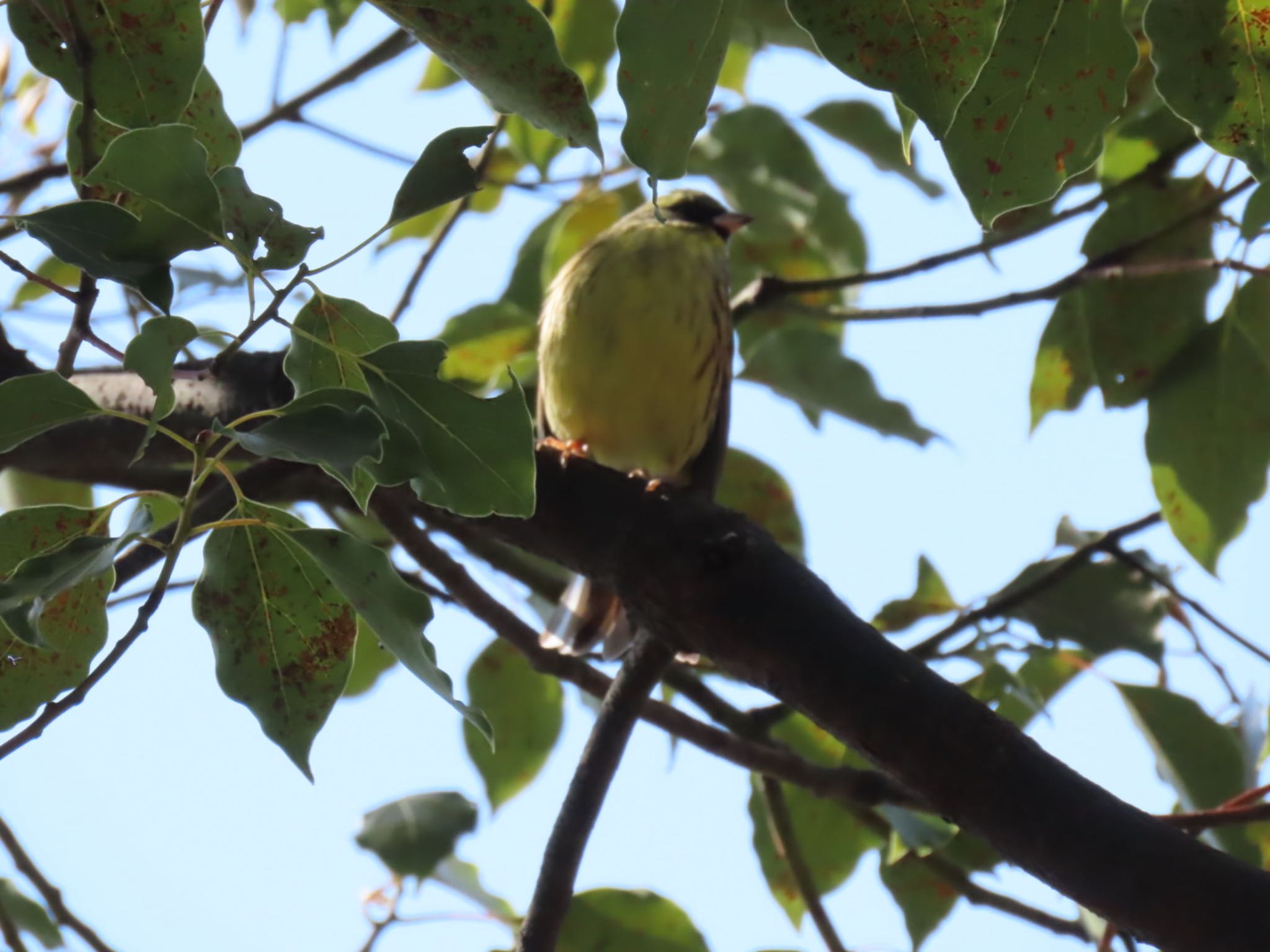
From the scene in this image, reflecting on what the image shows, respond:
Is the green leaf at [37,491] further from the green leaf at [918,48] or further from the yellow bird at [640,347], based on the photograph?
the green leaf at [918,48]

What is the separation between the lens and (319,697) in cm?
122

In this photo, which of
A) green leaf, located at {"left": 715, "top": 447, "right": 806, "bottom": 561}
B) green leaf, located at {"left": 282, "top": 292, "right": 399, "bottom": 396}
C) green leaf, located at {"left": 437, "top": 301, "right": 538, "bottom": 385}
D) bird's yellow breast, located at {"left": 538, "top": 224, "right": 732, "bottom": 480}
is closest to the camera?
green leaf, located at {"left": 282, "top": 292, "right": 399, "bottom": 396}

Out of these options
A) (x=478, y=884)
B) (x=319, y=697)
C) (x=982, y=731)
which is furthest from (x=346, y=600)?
(x=478, y=884)

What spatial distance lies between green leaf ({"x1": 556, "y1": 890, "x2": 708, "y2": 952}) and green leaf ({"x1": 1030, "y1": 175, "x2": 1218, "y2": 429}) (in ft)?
3.27

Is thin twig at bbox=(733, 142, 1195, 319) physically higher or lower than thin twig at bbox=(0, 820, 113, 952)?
higher

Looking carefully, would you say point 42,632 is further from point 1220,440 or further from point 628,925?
point 1220,440

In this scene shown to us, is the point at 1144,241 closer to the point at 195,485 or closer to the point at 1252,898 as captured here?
the point at 1252,898

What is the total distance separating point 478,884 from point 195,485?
1518mm

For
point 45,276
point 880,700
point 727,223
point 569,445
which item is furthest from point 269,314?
point 727,223

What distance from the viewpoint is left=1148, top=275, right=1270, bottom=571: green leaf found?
6.46 ft

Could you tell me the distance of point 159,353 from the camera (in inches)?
37.0

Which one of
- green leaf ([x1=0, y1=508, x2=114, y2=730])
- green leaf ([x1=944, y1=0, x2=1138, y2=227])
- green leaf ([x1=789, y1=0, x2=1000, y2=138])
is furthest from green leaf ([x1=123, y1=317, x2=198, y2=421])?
green leaf ([x1=944, y1=0, x2=1138, y2=227])

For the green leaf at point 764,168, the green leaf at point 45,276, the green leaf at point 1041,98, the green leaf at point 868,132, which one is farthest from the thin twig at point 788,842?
the green leaf at point 45,276

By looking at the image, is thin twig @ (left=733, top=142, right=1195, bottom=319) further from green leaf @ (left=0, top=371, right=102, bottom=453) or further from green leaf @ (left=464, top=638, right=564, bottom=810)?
green leaf @ (left=0, top=371, right=102, bottom=453)
